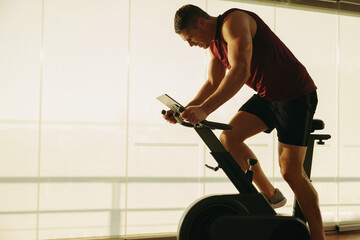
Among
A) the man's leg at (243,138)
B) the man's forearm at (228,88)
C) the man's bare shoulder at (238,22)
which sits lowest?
the man's leg at (243,138)

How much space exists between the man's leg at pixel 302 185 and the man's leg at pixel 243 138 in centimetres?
15

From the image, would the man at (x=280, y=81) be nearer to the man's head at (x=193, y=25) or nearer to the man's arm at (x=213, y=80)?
the man's head at (x=193, y=25)

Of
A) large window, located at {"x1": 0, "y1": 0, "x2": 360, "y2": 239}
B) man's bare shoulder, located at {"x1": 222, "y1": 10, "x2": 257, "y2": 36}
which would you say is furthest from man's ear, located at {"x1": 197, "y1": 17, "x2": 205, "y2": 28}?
large window, located at {"x1": 0, "y1": 0, "x2": 360, "y2": 239}

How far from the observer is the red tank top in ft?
5.04

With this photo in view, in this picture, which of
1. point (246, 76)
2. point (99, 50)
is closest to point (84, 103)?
point (99, 50)

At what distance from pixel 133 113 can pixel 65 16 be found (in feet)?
2.70

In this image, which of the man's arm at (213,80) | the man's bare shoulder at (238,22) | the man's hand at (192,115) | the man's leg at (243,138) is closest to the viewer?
the man's hand at (192,115)

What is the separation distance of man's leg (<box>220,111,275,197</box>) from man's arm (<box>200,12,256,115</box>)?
312mm

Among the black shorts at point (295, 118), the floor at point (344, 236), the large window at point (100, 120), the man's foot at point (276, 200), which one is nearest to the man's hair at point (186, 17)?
the black shorts at point (295, 118)

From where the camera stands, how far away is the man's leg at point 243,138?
1.65 metres

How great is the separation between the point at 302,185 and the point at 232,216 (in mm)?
397

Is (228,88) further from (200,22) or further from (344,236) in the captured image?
(344,236)

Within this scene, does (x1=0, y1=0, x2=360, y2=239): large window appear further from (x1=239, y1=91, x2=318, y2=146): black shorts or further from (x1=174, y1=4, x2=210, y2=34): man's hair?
(x1=239, y1=91, x2=318, y2=146): black shorts

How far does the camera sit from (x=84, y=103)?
8.00 feet
